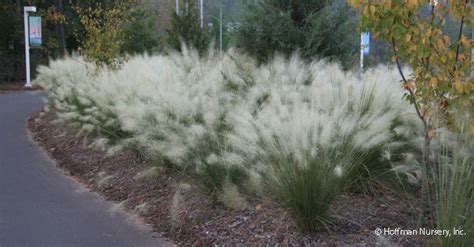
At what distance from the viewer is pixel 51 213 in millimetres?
5953

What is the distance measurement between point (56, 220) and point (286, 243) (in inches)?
97.4

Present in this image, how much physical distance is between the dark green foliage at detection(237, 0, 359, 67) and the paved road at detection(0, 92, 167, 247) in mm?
4039

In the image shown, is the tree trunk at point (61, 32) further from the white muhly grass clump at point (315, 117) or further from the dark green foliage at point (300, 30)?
the white muhly grass clump at point (315, 117)

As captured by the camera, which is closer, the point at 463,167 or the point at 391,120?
the point at 463,167

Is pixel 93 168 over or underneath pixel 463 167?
underneath

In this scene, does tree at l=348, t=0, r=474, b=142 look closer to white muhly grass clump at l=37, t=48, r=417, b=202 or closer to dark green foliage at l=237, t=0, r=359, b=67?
white muhly grass clump at l=37, t=48, r=417, b=202

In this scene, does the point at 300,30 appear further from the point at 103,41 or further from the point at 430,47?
the point at 430,47

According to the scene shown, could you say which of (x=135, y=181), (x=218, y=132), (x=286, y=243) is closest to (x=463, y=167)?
(x=286, y=243)

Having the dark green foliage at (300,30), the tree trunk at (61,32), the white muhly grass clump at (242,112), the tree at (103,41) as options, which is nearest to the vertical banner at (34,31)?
the tree trunk at (61,32)

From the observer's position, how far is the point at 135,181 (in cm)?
672

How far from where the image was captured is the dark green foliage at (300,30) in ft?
32.3

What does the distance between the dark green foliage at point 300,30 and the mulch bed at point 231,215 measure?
3839 mm

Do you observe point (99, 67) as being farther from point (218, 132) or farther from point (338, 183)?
point (338, 183)

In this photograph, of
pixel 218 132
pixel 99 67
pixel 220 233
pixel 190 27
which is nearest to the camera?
pixel 220 233
